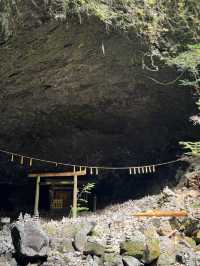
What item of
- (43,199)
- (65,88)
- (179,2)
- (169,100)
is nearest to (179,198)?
Result: (169,100)

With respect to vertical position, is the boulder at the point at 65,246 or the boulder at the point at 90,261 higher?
the boulder at the point at 65,246

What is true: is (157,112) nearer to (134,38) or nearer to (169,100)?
(169,100)

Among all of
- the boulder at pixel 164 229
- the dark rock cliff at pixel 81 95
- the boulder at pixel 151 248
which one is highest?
the dark rock cliff at pixel 81 95

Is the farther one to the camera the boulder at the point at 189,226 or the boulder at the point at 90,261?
the boulder at the point at 189,226

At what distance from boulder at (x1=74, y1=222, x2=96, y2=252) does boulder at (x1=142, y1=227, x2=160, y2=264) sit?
1.62 metres

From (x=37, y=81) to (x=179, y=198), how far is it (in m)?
7.08

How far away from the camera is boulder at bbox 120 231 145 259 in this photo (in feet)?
30.3

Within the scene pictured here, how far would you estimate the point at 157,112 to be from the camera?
16.8 meters

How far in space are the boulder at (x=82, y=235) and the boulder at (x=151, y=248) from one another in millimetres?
1618

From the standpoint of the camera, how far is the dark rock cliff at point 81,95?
35.0 ft

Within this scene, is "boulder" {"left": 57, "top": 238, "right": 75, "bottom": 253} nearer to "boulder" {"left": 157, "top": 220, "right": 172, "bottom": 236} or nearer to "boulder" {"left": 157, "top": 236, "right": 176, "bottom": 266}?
"boulder" {"left": 157, "top": 236, "right": 176, "bottom": 266}

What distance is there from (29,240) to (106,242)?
2223mm

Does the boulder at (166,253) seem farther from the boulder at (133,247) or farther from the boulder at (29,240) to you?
the boulder at (29,240)

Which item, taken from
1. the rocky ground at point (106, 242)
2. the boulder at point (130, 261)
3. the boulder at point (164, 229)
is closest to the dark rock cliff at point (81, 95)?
the rocky ground at point (106, 242)
